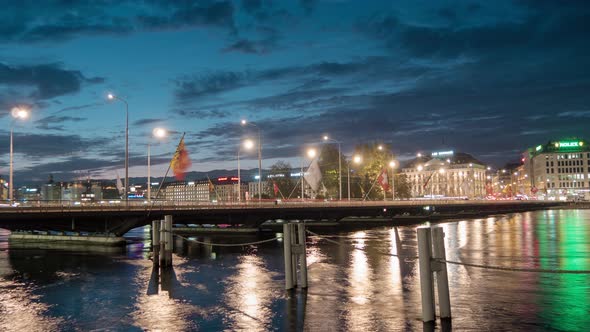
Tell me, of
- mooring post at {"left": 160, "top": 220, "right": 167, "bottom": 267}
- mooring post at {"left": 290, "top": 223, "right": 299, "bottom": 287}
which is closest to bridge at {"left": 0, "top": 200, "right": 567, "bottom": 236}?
mooring post at {"left": 160, "top": 220, "right": 167, "bottom": 267}

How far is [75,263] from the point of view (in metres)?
32.7

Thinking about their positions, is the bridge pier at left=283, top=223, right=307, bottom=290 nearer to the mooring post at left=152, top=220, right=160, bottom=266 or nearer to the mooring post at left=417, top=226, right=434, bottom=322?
the mooring post at left=417, top=226, right=434, bottom=322

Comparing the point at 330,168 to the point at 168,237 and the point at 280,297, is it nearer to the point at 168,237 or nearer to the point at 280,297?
the point at 168,237

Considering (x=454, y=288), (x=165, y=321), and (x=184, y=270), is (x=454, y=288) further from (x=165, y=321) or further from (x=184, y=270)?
(x=184, y=270)

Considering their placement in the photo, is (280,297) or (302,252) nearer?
(280,297)

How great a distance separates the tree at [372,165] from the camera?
141125 millimetres

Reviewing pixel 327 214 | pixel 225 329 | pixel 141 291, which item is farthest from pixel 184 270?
pixel 327 214

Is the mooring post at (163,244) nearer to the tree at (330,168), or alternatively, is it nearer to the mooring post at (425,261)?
the mooring post at (425,261)

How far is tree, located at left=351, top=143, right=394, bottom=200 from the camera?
463ft

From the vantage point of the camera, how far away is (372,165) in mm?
141375

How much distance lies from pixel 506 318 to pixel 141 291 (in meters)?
12.6

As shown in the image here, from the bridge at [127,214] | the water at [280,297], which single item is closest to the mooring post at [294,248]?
the water at [280,297]

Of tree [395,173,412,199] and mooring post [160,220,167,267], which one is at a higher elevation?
tree [395,173,412,199]

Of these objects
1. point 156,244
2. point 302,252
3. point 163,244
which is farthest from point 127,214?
point 302,252
